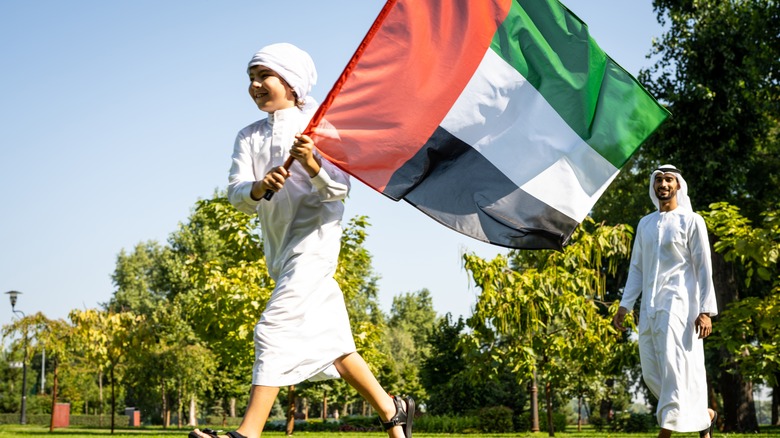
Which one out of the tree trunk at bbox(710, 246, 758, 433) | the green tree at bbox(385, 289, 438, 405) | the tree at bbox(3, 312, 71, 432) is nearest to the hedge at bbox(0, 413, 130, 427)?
the green tree at bbox(385, 289, 438, 405)

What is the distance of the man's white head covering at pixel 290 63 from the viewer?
4.63 meters

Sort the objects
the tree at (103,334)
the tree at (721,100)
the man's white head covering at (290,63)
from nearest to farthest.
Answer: the man's white head covering at (290,63) < the tree at (721,100) < the tree at (103,334)

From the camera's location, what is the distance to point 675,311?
7.21 meters

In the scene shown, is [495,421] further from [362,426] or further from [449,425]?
[362,426]

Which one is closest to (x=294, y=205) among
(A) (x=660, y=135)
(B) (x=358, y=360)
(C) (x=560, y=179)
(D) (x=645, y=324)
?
(B) (x=358, y=360)

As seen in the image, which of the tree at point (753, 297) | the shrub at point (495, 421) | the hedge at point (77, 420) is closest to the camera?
the tree at point (753, 297)

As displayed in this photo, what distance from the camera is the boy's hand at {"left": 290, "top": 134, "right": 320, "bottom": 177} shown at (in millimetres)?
4289

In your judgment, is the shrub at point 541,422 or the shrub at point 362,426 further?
the shrub at point 362,426

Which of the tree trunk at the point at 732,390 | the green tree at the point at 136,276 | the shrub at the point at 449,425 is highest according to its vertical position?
the green tree at the point at 136,276

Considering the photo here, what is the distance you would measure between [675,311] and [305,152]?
168 inches

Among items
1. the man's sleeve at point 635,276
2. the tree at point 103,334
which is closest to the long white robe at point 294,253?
the man's sleeve at point 635,276

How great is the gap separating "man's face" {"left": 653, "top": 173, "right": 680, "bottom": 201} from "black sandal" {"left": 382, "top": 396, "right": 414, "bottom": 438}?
3.82 m

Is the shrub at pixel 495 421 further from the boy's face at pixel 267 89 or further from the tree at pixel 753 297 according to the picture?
the boy's face at pixel 267 89

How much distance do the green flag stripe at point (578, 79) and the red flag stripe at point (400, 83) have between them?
0.82 ft
